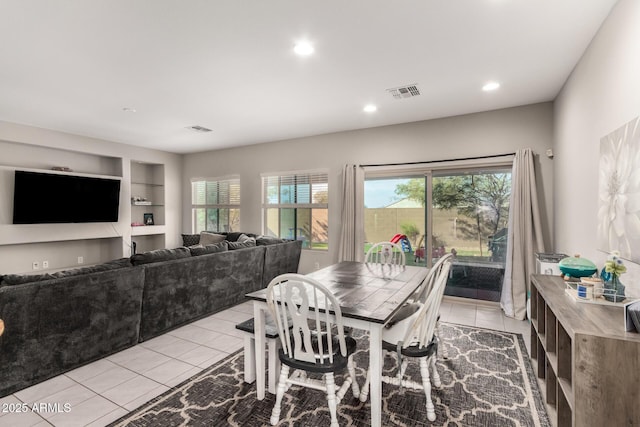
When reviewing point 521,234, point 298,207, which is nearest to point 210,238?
point 298,207

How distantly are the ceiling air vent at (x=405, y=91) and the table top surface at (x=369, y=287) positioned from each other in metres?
1.95

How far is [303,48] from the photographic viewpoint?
256 cm

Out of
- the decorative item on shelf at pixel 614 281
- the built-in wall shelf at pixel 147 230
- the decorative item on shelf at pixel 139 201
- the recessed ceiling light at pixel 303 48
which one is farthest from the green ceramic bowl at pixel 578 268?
the decorative item on shelf at pixel 139 201

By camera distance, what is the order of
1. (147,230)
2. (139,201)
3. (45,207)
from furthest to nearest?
(139,201) < (147,230) < (45,207)

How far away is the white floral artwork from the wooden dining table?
1.29 meters

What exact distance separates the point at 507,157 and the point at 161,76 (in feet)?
13.7

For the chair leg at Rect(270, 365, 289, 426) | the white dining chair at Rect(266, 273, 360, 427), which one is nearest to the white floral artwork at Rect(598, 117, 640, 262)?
the white dining chair at Rect(266, 273, 360, 427)

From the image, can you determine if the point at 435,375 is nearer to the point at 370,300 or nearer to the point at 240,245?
the point at 370,300

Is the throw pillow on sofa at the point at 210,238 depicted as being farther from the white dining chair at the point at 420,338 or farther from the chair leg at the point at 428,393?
the chair leg at the point at 428,393

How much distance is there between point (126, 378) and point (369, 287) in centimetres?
206

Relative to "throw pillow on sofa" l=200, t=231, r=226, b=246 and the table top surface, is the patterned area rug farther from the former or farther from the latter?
"throw pillow on sofa" l=200, t=231, r=226, b=246

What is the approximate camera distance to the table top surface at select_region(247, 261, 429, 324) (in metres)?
1.89

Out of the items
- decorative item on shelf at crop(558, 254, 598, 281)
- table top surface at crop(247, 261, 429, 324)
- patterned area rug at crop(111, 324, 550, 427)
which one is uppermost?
decorative item on shelf at crop(558, 254, 598, 281)

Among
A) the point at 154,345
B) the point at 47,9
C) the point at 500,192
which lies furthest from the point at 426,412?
the point at 47,9
